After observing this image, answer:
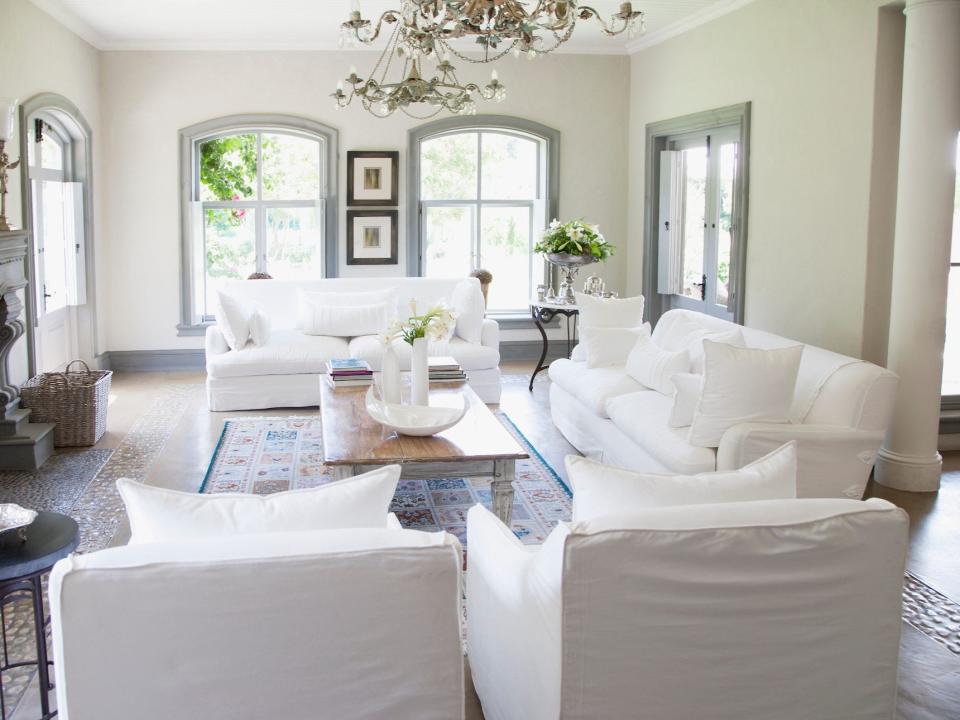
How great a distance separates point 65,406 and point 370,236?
3594 millimetres

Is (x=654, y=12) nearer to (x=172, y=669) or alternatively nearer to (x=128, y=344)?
(x=128, y=344)

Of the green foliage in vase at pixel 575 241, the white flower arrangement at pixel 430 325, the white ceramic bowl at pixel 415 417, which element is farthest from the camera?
the green foliage in vase at pixel 575 241

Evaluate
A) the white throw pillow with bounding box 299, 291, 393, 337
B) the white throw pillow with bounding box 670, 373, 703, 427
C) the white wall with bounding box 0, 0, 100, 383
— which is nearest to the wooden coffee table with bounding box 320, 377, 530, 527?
the white throw pillow with bounding box 670, 373, 703, 427

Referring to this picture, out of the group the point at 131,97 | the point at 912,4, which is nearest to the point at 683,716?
the point at 912,4

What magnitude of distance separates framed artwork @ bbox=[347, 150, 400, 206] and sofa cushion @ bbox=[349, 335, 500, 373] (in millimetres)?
1920

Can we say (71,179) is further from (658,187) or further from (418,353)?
(658,187)

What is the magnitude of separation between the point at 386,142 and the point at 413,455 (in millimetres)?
5215

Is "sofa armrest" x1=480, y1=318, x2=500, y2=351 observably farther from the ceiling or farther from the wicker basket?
the wicker basket

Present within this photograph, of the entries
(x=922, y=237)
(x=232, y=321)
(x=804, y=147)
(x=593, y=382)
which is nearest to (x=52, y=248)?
(x=232, y=321)

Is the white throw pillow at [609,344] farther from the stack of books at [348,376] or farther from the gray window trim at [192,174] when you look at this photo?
the gray window trim at [192,174]

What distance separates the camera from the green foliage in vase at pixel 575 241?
24.9ft

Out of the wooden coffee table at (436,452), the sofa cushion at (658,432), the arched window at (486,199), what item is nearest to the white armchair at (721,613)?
the wooden coffee table at (436,452)

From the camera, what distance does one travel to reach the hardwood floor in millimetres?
3066

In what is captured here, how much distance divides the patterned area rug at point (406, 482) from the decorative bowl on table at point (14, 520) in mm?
1970
